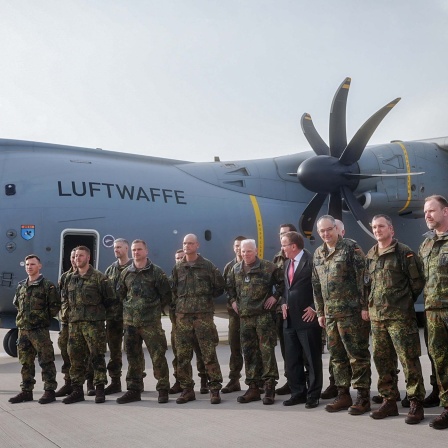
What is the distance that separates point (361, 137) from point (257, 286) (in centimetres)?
657

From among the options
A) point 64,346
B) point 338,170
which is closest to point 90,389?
point 64,346

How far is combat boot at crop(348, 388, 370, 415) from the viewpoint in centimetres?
542

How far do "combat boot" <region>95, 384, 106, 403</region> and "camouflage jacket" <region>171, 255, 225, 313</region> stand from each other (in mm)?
1216

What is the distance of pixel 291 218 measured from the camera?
13.5 metres

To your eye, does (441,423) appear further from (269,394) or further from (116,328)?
(116,328)

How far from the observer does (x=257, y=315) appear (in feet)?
21.2

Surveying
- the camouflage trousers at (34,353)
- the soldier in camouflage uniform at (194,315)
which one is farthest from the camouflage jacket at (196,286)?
the camouflage trousers at (34,353)

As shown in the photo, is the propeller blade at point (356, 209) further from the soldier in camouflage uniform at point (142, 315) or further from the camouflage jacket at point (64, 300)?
the camouflage jacket at point (64, 300)

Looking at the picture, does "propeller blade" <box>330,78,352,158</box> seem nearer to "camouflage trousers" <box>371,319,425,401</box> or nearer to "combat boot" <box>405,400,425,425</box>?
"camouflage trousers" <box>371,319,425,401</box>

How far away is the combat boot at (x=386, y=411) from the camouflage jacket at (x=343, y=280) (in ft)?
2.88

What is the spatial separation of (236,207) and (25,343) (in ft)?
22.0

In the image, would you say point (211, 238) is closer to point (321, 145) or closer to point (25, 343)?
point (321, 145)

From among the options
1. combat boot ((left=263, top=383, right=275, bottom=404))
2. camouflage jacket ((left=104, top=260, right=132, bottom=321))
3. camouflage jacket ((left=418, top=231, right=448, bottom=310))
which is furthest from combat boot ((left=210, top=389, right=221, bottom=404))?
camouflage jacket ((left=418, top=231, right=448, bottom=310))

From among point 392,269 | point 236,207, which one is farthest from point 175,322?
point 236,207
